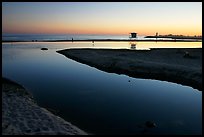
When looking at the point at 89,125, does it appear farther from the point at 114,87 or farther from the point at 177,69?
the point at 177,69

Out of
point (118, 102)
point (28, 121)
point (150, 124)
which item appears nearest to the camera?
point (28, 121)

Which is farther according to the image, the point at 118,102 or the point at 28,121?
the point at 118,102

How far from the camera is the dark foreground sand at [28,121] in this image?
11291 mm

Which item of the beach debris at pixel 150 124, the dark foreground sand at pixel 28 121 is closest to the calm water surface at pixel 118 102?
the beach debris at pixel 150 124

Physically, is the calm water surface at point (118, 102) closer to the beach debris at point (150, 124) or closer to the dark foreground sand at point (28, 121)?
the beach debris at point (150, 124)

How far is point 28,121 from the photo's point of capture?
1279cm

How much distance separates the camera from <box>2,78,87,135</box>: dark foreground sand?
11291 mm

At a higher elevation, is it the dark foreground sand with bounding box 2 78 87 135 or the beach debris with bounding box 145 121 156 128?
the dark foreground sand with bounding box 2 78 87 135

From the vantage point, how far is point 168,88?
2417 centimetres

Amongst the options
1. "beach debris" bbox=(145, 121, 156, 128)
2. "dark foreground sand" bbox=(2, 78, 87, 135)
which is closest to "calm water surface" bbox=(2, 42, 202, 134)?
"beach debris" bbox=(145, 121, 156, 128)

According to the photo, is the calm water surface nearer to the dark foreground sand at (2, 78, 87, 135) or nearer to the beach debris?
the beach debris

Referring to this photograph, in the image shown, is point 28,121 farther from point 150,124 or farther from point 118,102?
point 118,102

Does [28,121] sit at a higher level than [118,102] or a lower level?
higher

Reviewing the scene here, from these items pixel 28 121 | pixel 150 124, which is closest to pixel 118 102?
pixel 150 124
